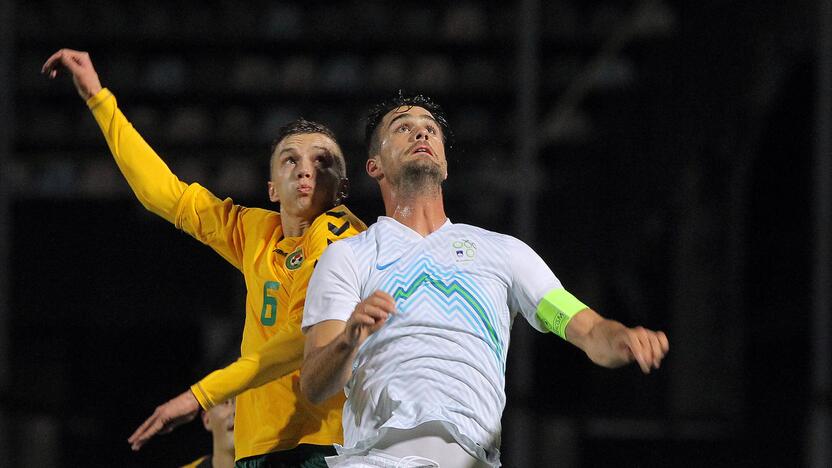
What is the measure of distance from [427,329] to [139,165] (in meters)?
1.04

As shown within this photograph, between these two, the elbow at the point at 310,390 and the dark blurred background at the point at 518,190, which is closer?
the elbow at the point at 310,390

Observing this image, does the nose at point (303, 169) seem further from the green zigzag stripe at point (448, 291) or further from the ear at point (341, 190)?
the green zigzag stripe at point (448, 291)

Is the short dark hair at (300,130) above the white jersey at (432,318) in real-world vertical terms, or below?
above

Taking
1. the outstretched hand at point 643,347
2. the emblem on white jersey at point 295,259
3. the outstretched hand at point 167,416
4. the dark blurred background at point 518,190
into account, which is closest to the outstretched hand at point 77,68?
the emblem on white jersey at point 295,259

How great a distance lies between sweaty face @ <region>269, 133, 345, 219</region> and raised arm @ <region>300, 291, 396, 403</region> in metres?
0.55

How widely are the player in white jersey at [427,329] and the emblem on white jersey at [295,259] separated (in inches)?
11.8

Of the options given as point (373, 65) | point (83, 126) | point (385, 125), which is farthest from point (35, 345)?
point (385, 125)

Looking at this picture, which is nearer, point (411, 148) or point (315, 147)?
point (411, 148)

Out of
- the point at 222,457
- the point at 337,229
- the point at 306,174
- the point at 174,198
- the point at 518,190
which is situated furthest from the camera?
the point at 518,190

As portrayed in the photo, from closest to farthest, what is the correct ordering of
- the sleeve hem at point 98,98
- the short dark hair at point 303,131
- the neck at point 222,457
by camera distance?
the short dark hair at point 303,131, the sleeve hem at point 98,98, the neck at point 222,457

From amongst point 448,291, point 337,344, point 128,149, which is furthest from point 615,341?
point 128,149

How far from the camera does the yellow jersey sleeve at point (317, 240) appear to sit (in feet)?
8.43

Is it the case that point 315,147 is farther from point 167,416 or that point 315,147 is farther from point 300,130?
point 167,416

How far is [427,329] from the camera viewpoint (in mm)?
2256
